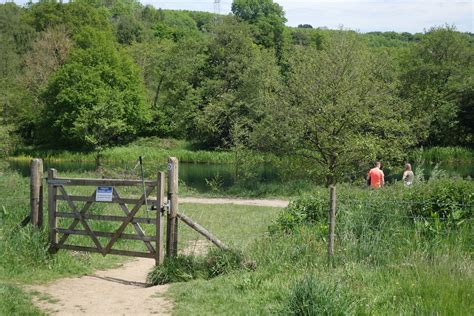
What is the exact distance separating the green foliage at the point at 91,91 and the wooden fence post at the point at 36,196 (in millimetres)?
37453

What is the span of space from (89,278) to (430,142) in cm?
4587

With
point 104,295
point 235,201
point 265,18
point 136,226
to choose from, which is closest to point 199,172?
point 235,201

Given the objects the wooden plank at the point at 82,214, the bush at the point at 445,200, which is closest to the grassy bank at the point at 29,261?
the wooden plank at the point at 82,214

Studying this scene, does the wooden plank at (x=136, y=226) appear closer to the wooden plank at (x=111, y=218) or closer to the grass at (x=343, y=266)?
the wooden plank at (x=111, y=218)

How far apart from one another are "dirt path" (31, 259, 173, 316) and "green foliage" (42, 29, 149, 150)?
39.2m

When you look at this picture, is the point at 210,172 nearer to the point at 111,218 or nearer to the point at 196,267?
the point at 111,218

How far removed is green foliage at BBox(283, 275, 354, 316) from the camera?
664cm

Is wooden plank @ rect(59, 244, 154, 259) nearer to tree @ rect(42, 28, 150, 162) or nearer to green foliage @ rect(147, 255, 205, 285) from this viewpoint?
green foliage @ rect(147, 255, 205, 285)

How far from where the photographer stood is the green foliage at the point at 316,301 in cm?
664

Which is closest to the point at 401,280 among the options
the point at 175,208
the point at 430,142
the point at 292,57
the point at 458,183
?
the point at 458,183

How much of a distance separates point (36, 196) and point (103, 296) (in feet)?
11.2

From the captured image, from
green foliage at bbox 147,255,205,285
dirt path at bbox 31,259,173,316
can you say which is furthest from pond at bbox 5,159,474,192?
green foliage at bbox 147,255,205,285

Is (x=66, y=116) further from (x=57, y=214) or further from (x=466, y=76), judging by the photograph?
(x=57, y=214)

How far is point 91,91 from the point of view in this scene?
54188 millimetres
